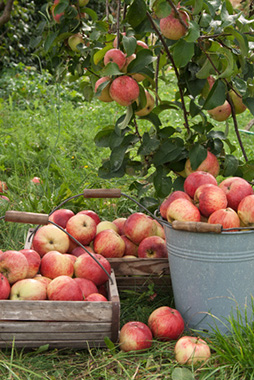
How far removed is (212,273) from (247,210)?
26 centimetres

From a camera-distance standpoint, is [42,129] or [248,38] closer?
[248,38]

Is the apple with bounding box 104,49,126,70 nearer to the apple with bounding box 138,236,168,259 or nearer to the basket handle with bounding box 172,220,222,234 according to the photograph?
the basket handle with bounding box 172,220,222,234

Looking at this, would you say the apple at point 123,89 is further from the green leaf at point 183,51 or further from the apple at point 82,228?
the apple at point 82,228

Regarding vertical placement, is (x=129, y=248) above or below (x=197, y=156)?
below

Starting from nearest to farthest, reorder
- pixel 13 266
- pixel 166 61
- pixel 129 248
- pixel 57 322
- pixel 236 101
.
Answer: pixel 57 322 < pixel 13 266 < pixel 236 101 < pixel 129 248 < pixel 166 61

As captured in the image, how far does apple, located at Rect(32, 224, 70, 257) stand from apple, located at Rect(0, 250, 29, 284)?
0.24 meters

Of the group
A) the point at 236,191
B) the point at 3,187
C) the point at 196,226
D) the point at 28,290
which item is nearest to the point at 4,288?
the point at 28,290

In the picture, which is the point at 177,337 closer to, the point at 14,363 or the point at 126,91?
the point at 14,363

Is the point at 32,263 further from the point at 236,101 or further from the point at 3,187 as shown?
the point at 3,187

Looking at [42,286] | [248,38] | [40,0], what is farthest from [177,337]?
[40,0]

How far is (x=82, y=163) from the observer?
11.9 feet

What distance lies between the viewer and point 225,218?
1666 millimetres

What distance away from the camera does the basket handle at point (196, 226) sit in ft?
5.23

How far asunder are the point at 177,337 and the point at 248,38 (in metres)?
1.14
